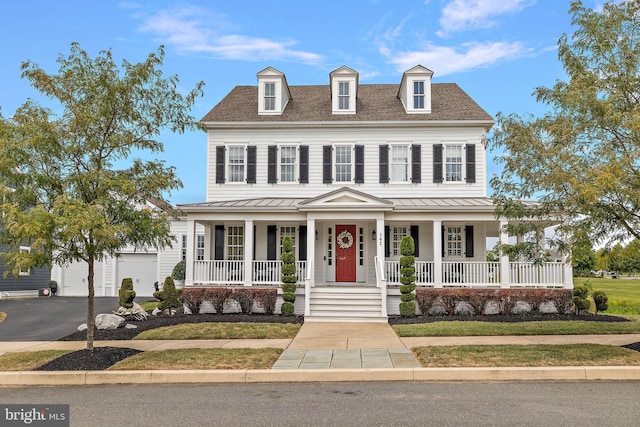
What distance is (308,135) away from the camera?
1961 centimetres

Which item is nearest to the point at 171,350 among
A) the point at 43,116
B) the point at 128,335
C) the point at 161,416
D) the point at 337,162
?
the point at 128,335

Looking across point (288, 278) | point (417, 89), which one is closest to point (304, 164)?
point (288, 278)

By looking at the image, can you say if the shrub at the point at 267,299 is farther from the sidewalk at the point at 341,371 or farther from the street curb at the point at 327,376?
the street curb at the point at 327,376

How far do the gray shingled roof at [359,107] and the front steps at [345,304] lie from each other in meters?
6.79

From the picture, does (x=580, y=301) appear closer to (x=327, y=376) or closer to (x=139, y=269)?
(x=327, y=376)

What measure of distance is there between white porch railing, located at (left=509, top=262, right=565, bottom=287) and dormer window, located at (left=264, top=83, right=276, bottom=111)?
1072 centimetres

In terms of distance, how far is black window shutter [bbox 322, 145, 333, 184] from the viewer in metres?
19.3

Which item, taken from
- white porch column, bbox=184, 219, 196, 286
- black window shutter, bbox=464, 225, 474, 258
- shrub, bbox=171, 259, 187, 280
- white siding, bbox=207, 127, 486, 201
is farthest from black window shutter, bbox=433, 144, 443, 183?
shrub, bbox=171, 259, 187, 280

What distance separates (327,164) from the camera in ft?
63.6

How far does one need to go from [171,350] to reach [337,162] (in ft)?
36.1

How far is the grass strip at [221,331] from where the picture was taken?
1223 cm

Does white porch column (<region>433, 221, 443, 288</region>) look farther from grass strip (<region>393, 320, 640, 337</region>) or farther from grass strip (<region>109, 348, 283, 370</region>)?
grass strip (<region>109, 348, 283, 370</region>)

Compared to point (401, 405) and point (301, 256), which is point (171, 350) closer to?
point (401, 405)

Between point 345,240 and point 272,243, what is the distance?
2713mm
